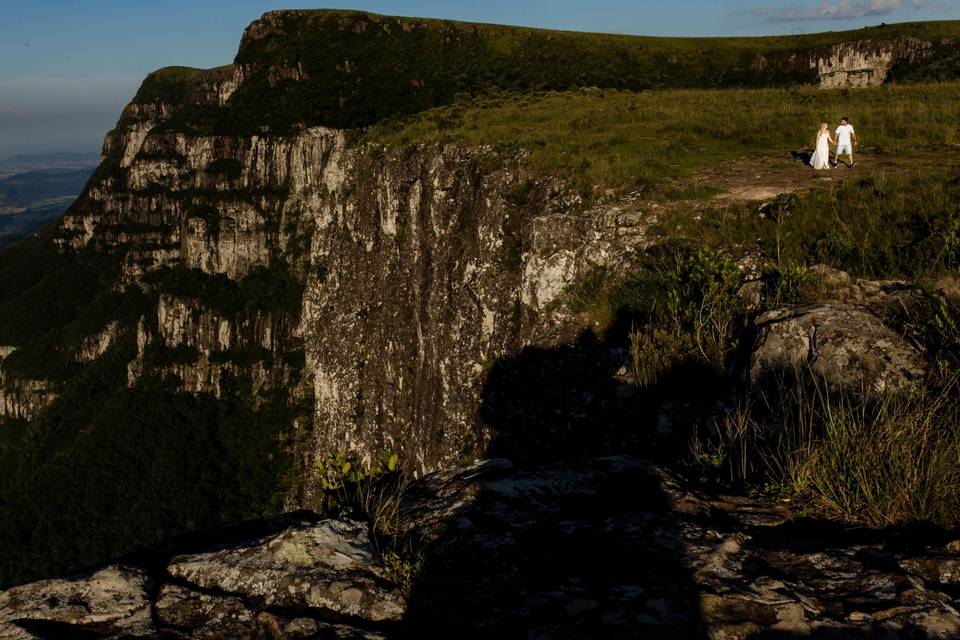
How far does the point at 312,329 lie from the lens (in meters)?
63.5

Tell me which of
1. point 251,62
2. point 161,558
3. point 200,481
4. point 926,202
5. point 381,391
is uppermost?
point 251,62

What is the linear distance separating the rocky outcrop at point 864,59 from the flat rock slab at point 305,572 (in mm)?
88916

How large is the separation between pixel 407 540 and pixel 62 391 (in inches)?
7438

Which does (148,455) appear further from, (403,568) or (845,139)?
(403,568)

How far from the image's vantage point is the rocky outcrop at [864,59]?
76.4 m

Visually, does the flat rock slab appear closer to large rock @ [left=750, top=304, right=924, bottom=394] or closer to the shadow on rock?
the shadow on rock

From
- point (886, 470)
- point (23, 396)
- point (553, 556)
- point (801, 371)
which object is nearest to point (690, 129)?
point (801, 371)

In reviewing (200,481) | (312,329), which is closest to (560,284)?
(312,329)

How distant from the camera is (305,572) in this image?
4203mm

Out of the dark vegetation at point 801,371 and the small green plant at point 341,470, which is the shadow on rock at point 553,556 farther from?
the dark vegetation at point 801,371

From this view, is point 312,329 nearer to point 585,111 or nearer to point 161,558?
point 585,111

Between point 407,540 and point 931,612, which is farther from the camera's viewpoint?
point 407,540

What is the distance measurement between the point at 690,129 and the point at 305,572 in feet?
99.2

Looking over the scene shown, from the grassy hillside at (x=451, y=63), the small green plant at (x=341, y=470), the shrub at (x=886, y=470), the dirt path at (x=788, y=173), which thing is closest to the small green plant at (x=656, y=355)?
the shrub at (x=886, y=470)
